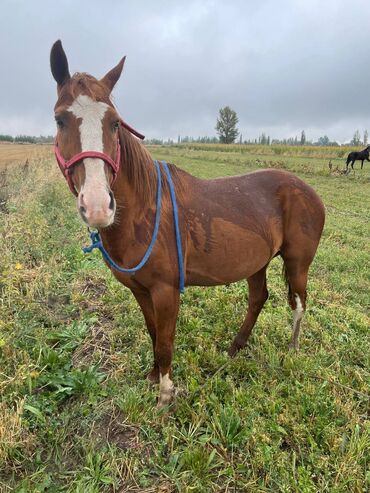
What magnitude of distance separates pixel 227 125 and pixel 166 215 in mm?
70352

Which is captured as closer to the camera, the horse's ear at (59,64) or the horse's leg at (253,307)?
the horse's ear at (59,64)

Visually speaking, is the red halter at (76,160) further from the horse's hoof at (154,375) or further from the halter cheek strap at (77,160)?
the horse's hoof at (154,375)

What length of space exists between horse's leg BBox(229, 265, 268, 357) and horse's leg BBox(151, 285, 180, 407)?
0.95 meters

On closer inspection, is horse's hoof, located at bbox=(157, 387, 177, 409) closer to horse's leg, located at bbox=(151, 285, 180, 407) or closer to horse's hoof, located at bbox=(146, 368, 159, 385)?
horse's leg, located at bbox=(151, 285, 180, 407)

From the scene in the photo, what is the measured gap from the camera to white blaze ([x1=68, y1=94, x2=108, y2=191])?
165cm

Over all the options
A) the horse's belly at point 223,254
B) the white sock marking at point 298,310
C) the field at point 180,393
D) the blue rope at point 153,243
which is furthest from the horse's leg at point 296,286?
the blue rope at point 153,243

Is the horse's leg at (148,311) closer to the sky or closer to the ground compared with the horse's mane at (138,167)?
closer to the ground

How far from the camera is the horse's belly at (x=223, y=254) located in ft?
8.51

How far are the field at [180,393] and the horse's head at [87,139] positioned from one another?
1.55m

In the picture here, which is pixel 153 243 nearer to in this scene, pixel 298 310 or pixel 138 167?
pixel 138 167

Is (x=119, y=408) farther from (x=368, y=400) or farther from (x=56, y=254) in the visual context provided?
(x=56, y=254)

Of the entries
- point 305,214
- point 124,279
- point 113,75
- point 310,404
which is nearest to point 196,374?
point 310,404

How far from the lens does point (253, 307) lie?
3.45 m

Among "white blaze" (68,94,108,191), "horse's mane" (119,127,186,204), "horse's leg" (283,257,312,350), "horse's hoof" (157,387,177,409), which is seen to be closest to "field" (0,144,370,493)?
"horse's hoof" (157,387,177,409)
